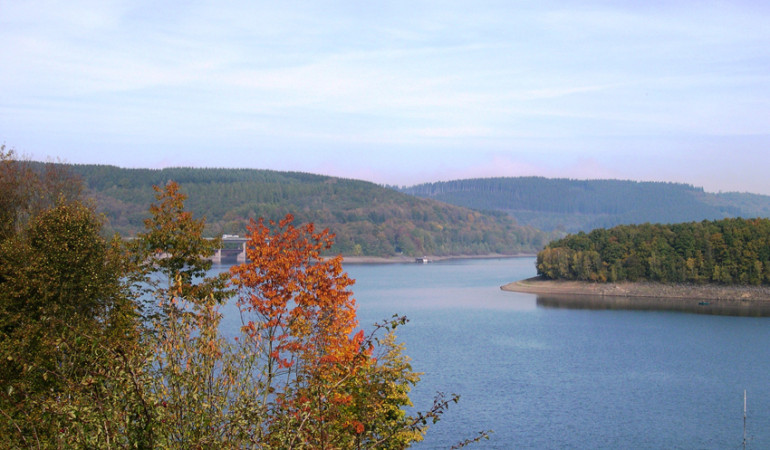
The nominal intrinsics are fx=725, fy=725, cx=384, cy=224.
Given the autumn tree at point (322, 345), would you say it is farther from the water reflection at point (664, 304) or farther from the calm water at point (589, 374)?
the water reflection at point (664, 304)

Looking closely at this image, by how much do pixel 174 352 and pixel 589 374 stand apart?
44265 mm

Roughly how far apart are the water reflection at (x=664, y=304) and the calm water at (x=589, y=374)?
218 inches

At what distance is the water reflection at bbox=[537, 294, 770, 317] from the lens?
86.6m

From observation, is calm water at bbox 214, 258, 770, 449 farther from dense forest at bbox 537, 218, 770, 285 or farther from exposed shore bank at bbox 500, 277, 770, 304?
dense forest at bbox 537, 218, 770, 285

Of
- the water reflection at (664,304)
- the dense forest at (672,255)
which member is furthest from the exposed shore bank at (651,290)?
the water reflection at (664,304)

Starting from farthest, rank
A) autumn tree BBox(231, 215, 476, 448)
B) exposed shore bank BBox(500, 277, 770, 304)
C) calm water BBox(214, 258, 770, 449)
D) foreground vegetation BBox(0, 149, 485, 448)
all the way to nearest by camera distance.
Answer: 1. exposed shore bank BBox(500, 277, 770, 304)
2. calm water BBox(214, 258, 770, 449)
3. autumn tree BBox(231, 215, 476, 448)
4. foreground vegetation BBox(0, 149, 485, 448)

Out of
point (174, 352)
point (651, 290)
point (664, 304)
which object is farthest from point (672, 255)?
point (174, 352)

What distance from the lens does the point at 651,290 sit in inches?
4188

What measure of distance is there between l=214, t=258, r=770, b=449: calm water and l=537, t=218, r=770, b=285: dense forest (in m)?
25.8

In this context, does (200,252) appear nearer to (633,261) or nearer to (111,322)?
(111,322)

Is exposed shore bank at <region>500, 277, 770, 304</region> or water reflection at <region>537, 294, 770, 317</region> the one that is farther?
exposed shore bank at <region>500, 277, 770, 304</region>

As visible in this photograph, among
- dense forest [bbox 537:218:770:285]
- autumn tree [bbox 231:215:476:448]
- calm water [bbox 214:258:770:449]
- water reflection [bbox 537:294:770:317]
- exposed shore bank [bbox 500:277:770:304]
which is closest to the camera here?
autumn tree [bbox 231:215:476:448]

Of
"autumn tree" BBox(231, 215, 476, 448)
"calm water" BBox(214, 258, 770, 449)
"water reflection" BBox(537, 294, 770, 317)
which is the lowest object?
"calm water" BBox(214, 258, 770, 449)

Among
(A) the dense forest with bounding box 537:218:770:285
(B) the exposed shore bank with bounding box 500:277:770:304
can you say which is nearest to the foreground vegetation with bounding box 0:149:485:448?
(B) the exposed shore bank with bounding box 500:277:770:304
